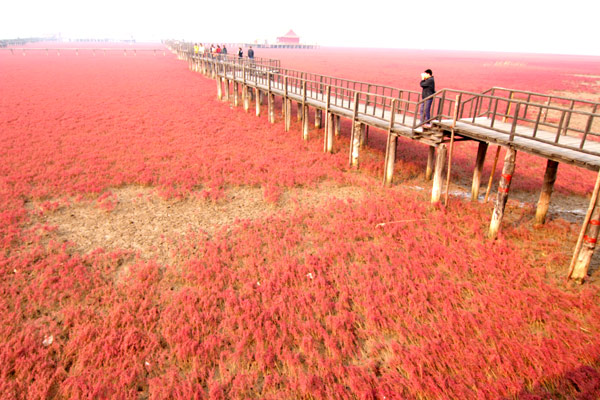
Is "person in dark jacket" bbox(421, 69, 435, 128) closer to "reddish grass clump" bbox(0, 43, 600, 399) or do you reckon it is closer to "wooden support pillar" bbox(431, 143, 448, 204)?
"wooden support pillar" bbox(431, 143, 448, 204)

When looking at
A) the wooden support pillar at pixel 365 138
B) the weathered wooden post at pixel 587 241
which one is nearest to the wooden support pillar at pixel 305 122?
the wooden support pillar at pixel 365 138

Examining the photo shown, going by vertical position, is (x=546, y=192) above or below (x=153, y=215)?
above

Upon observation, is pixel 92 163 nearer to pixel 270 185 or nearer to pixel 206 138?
pixel 206 138

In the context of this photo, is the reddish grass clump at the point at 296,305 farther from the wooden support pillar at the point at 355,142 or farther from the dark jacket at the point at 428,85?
the dark jacket at the point at 428,85

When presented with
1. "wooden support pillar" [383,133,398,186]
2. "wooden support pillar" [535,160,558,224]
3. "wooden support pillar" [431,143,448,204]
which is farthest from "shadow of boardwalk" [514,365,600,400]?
"wooden support pillar" [383,133,398,186]

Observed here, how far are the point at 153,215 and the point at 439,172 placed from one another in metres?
8.89

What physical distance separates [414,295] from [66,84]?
4036 centimetres

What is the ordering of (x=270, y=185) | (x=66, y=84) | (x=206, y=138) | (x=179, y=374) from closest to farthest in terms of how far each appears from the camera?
(x=179, y=374) → (x=270, y=185) → (x=206, y=138) → (x=66, y=84)

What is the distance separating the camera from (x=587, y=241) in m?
7.76

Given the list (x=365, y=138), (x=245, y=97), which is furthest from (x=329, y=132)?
(x=245, y=97)

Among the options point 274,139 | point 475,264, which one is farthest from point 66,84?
point 475,264

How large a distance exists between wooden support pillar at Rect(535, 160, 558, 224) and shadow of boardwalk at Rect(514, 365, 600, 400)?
571 cm

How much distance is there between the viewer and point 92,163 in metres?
15.5

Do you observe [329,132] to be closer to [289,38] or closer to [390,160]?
[390,160]
